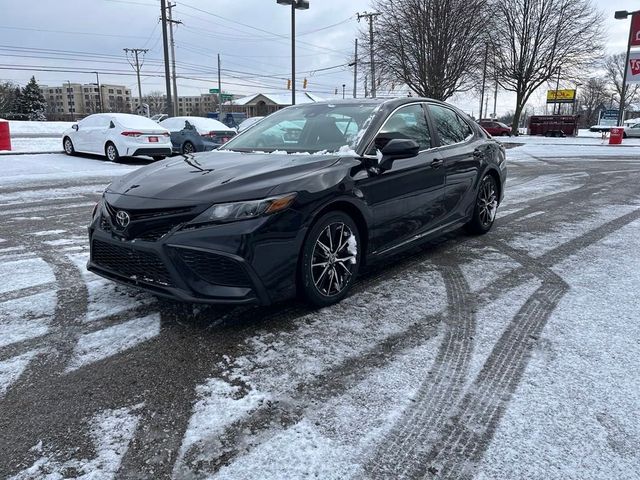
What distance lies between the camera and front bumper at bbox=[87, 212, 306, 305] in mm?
2998

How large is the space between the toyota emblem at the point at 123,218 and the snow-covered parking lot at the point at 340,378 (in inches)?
26.6

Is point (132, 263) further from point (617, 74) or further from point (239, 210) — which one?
point (617, 74)

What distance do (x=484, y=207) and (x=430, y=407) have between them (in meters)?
3.87

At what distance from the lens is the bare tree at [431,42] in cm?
2612

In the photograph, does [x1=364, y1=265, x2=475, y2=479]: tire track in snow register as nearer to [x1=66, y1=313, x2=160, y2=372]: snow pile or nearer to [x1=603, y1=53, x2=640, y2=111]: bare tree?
[x1=66, y1=313, x2=160, y2=372]: snow pile

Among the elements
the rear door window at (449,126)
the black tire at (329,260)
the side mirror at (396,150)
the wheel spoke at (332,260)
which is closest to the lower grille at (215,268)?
the black tire at (329,260)

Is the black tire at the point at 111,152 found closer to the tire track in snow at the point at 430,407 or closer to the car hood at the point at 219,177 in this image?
the car hood at the point at 219,177

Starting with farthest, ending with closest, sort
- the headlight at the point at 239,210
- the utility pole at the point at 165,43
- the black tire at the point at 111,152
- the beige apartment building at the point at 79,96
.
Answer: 1. the beige apartment building at the point at 79,96
2. the utility pole at the point at 165,43
3. the black tire at the point at 111,152
4. the headlight at the point at 239,210

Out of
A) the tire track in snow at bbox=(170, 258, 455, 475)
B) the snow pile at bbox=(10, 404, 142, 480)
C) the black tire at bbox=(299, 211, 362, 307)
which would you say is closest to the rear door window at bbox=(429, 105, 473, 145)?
the black tire at bbox=(299, 211, 362, 307)

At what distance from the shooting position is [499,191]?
6176mm

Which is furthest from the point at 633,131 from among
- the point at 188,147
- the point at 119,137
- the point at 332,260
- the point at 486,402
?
the point at 486,402

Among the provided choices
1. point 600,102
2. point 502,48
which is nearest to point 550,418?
point 502,48

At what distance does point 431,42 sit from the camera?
87.6ft

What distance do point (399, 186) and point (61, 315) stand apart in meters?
2.77
